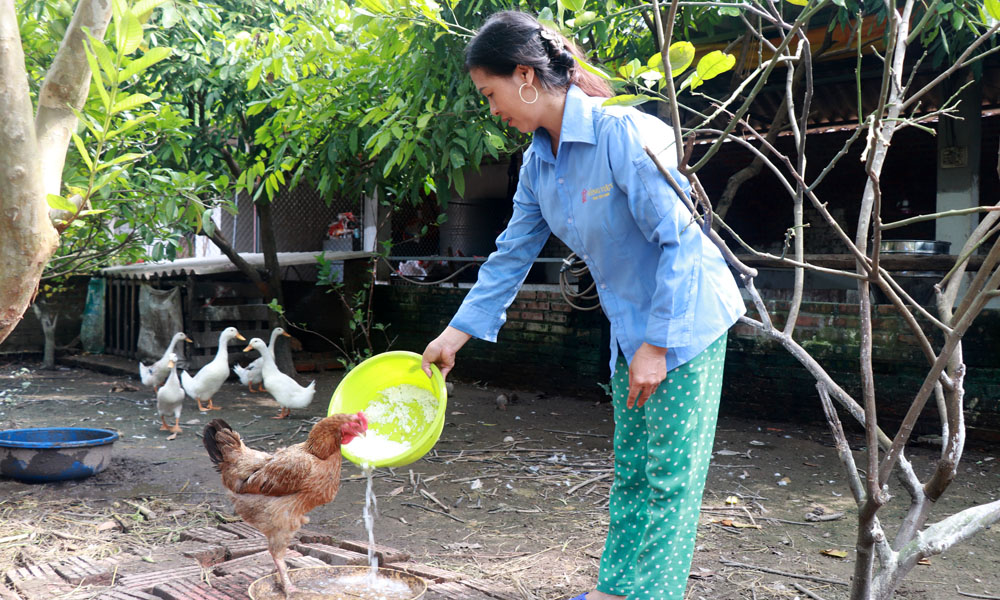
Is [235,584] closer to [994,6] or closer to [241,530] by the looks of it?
[241,530]

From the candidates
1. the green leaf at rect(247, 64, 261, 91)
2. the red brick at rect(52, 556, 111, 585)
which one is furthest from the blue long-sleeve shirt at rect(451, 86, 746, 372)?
the green leaf at rect(247, 64, 261, 91)

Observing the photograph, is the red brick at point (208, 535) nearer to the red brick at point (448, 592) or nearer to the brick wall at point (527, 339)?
the red brick at point (448, 592)

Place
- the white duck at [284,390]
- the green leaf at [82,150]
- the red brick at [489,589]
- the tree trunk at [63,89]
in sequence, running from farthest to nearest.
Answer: the white duck at [284,390]
the red brick at [489,589]
the tree trunk at [63,89]
the green leaf at [82,150]

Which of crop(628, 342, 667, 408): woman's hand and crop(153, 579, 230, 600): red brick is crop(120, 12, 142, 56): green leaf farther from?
crop(153, 579, 230, 600): red brick

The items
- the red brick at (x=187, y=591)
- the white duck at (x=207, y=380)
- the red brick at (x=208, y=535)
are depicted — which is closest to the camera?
the red brick at (x=187, y=591)

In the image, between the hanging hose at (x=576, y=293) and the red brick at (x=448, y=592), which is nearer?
the red brick at (x=448, y=592)

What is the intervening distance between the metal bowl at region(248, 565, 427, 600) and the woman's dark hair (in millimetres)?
1898

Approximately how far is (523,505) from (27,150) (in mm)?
3310

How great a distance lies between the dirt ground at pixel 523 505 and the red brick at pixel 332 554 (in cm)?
34

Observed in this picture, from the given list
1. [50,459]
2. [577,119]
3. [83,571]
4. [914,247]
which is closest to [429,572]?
[83,571]

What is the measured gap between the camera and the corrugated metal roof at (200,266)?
9.66 metres

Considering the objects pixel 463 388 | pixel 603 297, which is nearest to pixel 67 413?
pixel 463 388

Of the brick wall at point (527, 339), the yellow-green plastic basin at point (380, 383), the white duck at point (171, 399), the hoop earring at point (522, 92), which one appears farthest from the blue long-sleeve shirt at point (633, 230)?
the brick wall at point (527, 339)

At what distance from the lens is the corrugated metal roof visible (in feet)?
31.7
